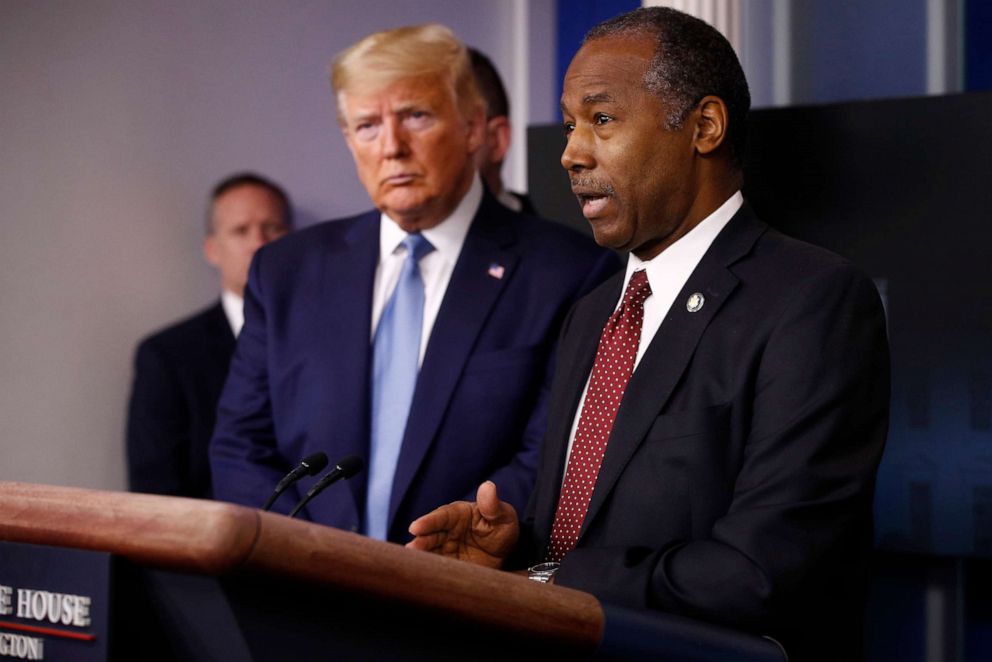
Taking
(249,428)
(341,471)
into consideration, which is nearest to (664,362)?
(341,471)

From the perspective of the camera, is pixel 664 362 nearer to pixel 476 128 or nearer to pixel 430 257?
pixel 430 257

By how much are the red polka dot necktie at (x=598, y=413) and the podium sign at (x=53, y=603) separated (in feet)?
3.04

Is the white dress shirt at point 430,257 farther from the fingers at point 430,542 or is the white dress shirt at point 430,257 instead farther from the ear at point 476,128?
the fingers at point 430,542

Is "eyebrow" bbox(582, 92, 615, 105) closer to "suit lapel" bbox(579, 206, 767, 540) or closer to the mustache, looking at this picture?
the mustache

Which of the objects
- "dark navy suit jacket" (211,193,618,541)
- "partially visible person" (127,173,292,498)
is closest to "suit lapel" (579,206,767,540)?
"dark navy suit jacket" (211,193,618,541)

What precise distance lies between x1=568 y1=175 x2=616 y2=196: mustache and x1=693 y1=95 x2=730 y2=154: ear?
0.14 m

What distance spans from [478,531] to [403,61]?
1270 mm

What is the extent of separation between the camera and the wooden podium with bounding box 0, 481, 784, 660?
1123 millimetres

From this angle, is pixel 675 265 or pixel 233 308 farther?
pixel 233 308

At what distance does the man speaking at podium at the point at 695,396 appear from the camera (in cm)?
169

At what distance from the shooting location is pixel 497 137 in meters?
3.90

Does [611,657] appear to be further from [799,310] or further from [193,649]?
[799,310]

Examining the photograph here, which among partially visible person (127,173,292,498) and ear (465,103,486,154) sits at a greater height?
ear (465,103,486,154)

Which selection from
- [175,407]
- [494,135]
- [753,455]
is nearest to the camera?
[753,455]
